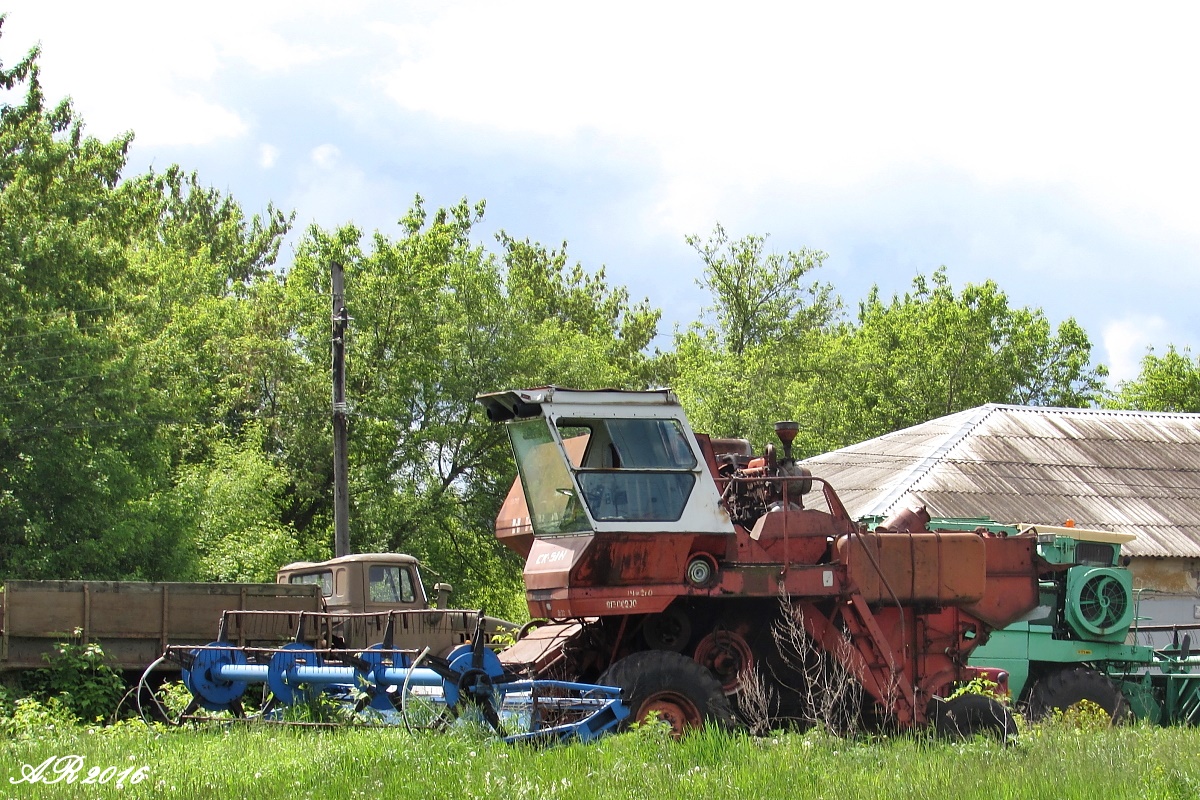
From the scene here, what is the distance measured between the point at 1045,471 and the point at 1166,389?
93.0 feet

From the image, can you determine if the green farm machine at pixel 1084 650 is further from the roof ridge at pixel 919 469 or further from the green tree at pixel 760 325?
the green tree at pixel 760 325

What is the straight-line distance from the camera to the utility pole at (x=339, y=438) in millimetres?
23828

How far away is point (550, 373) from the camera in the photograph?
36031mm

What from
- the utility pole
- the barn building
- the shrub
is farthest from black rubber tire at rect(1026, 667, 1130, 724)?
the utility pole

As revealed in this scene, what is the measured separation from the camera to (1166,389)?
49812mm

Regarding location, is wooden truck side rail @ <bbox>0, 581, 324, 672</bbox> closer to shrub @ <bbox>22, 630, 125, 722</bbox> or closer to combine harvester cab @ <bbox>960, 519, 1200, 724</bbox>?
shrub @ <bbox>22, 630, 125, 722</bbox>

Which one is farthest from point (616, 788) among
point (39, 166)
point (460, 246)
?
point (460, 246)

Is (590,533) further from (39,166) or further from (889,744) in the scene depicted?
(39,166)

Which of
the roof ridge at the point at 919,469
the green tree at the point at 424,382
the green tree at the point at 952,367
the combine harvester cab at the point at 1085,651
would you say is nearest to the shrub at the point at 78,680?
the combine harvester cab at the point at 1085,651

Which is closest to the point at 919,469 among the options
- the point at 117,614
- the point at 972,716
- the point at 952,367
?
the point at 972,716

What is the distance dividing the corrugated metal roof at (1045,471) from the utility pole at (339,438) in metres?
8.63

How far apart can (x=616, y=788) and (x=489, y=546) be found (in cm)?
2621

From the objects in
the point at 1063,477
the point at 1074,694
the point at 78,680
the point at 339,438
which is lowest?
the point at 1074,694

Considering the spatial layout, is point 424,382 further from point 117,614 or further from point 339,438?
point 117,614
